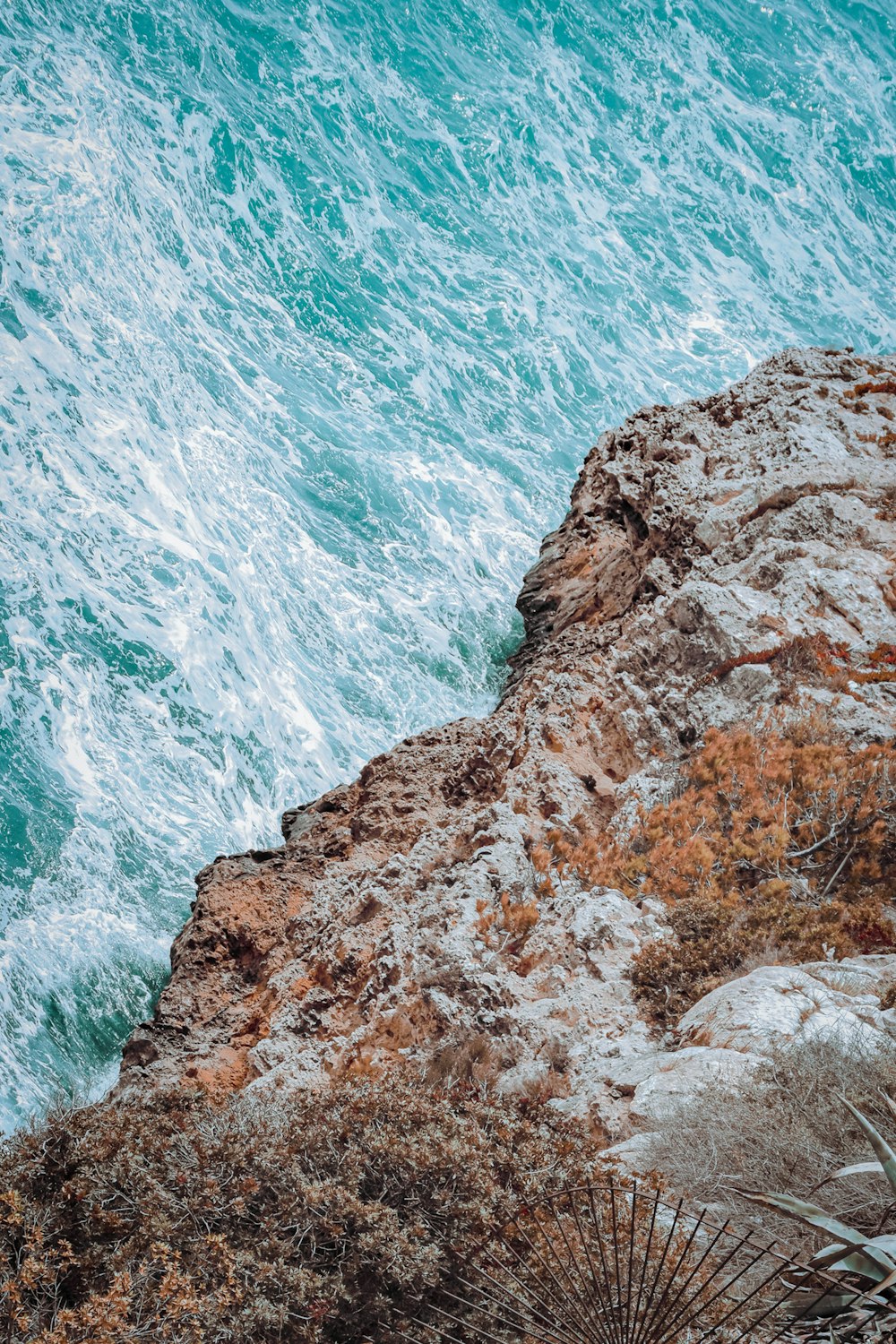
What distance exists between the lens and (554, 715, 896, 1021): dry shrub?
7.29m

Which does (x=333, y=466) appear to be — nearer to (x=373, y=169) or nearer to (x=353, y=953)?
(x=373, y=169)

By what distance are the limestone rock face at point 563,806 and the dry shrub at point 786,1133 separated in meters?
0.62

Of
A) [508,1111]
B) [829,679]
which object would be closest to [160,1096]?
[508,1111]

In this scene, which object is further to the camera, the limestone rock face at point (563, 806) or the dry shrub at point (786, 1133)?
the limestone rock face at point (563, 806)

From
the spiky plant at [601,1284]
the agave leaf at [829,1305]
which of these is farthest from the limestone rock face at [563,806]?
the agave leaf at [829,1305]

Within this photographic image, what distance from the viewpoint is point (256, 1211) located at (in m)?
5.16

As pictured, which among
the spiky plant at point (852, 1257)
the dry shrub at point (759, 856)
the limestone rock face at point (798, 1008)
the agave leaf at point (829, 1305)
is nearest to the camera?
the spiky plant at point (852, 1257)

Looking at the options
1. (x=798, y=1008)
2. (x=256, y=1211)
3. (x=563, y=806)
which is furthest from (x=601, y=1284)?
(x=563, y=806)

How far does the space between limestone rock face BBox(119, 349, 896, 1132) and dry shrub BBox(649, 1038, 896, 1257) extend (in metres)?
0.62

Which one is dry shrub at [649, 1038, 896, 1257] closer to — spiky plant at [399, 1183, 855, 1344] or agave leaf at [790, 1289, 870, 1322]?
spiky plant at [399, 1183, 855, 1344]

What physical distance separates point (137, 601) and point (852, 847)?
25318 mm

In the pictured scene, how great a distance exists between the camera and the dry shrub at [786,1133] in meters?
4.64

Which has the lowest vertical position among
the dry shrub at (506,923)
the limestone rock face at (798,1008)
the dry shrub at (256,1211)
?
the limestone rock face at (798,1008)

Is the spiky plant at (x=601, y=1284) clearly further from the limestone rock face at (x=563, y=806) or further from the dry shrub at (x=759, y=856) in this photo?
the dry shrub at (x=759, y=856)
